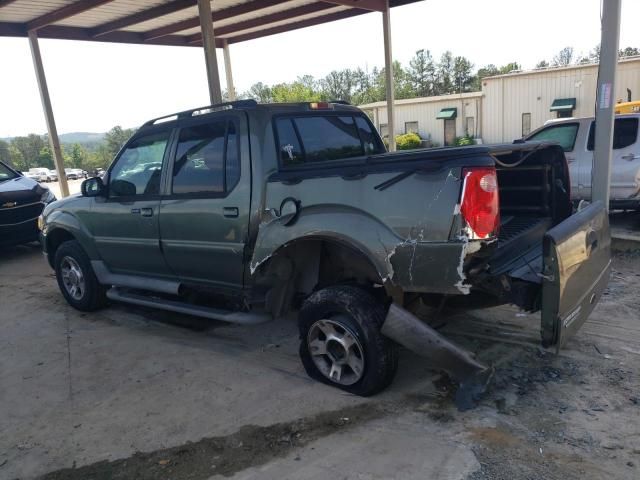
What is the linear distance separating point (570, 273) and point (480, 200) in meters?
0.74

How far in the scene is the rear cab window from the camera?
392cm

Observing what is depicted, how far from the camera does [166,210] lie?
440 centimetres

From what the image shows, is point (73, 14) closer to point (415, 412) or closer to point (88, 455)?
point (88, 455)

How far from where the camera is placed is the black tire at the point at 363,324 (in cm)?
326

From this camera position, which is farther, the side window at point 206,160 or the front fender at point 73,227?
the front fender at point 73,227

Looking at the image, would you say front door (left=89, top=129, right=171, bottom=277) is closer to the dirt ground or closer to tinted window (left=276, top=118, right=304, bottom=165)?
the dirt ground

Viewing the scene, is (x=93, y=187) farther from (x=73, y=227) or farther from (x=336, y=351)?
(x=336, y=351)

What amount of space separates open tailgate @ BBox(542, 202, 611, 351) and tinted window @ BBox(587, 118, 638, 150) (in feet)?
16.9

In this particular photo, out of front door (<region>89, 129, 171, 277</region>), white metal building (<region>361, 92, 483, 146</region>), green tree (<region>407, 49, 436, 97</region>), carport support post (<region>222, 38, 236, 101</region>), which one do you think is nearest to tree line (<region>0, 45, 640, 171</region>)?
green tree (<region>407, 49, 436, 97</region>)

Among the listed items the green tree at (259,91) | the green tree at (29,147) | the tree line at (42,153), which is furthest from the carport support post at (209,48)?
the green tree at (29,147)

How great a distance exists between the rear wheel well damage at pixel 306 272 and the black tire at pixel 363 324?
0.66ft

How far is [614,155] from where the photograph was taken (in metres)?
7.85

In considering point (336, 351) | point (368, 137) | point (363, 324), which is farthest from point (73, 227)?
point (363, 324)

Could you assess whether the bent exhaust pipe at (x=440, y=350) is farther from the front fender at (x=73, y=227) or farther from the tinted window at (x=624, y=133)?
the tinted window at (x=624, y=133)
